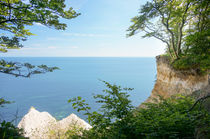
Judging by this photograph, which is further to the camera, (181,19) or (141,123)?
(181,19)

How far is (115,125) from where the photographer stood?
2418 millimetres

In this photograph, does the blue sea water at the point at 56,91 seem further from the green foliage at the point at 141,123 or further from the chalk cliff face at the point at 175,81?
the chalk cliff face at the point at 175,81

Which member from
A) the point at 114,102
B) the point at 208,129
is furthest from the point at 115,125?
the point at 208,129

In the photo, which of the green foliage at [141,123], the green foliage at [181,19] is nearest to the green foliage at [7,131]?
the green foliage at [141,123]

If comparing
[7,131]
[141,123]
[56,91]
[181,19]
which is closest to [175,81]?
[181,19]

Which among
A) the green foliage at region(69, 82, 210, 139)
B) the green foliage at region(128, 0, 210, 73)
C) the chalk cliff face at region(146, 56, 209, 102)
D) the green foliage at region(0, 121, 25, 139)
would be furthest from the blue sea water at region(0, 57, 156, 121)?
the green foliage at region(128, 0, 210, 73)

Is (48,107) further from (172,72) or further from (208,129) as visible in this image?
(208,129)

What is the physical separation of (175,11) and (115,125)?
28.9 ft

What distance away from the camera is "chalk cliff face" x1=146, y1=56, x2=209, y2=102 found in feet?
26.8

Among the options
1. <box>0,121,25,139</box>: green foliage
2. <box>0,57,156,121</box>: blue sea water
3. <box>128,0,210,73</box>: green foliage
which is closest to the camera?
<box>0,121,25,139</box>: green foliage

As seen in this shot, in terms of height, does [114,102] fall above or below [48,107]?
above

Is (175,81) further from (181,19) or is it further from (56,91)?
(56,91)

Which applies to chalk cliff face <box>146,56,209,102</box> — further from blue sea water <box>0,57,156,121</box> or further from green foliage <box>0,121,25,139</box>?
green foliage <box>0,121,25,139</box>

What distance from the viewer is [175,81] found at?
9953 mm
